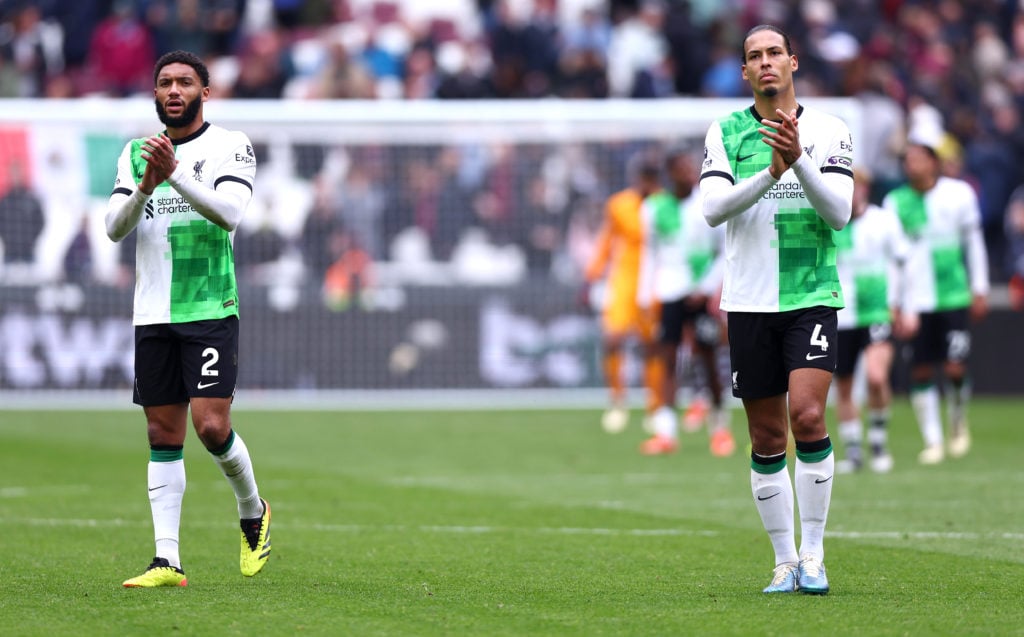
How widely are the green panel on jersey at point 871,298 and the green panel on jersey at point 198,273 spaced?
730cm

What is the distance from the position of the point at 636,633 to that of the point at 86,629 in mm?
2128

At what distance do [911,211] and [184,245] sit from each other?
907 centimetres

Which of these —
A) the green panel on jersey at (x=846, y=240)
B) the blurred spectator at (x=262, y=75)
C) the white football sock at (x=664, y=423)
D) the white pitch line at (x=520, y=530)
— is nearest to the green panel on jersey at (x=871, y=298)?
the green panel on jersey at (x=846, y=240)

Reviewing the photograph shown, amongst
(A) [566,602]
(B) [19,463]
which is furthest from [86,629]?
(B) [19,463]

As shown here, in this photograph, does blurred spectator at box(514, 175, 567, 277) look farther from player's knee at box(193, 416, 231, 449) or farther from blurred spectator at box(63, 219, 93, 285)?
player's knee at box(193, 416, 231, 449)

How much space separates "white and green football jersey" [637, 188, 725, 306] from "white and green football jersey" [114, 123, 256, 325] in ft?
28.5

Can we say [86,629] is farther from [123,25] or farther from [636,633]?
[123,25]

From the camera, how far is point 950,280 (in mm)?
15484

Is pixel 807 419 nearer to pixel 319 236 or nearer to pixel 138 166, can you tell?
pixel 138 166

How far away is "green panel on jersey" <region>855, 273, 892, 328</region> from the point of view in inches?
551

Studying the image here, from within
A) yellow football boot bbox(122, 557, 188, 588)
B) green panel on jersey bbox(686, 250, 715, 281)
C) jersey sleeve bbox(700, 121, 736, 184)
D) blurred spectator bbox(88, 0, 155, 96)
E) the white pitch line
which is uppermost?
blurred spectator bbox(88, 0, 155, 96)

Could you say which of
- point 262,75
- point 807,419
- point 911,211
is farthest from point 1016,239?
point 807,419

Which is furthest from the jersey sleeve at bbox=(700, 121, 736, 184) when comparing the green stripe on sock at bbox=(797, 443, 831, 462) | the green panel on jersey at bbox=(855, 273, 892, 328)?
the green panel on jersey at bbox=(855, 273, 892, 328)

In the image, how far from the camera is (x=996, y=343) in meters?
21.9
